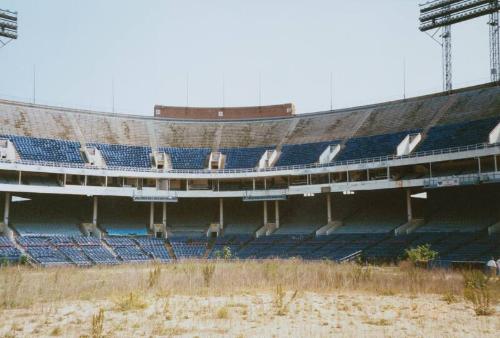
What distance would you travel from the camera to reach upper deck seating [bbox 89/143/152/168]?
49.8 m

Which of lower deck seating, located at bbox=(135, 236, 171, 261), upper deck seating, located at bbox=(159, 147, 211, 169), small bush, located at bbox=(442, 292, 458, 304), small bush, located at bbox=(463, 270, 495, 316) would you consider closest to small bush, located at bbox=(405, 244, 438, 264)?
small bush, located at bbox=(463, 270, 495, 316)

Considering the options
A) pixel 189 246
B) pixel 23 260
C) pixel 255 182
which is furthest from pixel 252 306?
pixel 255 182

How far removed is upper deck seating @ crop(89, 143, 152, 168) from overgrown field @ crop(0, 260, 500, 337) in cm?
2771

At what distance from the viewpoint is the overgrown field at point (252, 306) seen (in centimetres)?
1258

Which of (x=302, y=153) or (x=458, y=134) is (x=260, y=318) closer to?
(x=458, y=134)

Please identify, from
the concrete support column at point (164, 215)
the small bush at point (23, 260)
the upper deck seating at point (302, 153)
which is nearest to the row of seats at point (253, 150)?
the upper deck seating at point (302, 153)

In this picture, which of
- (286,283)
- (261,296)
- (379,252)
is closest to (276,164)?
(379,252)

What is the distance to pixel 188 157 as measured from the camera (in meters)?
53.7

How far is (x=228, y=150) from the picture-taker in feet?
181

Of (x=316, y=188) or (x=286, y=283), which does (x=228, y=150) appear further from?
(x=286, y=283)

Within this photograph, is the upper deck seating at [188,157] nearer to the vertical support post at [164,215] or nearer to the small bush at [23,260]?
the vertical support post at [164,215]

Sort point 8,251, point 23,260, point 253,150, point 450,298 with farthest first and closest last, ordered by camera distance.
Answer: point 253,150
point 8,251
point 23,260
point 450,298

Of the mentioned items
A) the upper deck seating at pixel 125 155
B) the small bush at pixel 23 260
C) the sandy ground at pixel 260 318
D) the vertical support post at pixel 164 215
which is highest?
the upper deck seating at pixel 125 155

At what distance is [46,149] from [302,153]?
25.3 m
